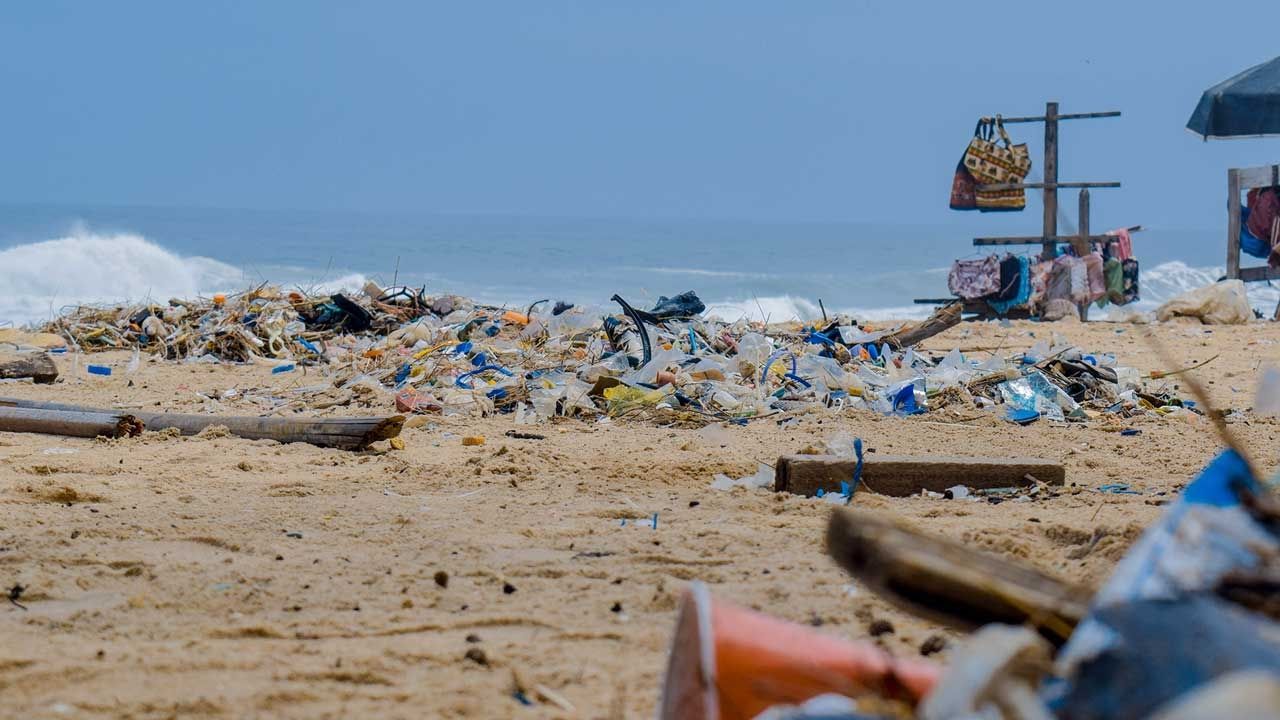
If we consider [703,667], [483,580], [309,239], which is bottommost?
[483,580]

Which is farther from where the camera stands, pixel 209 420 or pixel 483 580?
pixel 209 420

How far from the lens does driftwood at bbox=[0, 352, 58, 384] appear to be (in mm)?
9172

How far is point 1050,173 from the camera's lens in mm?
15523

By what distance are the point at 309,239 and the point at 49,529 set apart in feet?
190

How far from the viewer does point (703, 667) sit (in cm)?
181

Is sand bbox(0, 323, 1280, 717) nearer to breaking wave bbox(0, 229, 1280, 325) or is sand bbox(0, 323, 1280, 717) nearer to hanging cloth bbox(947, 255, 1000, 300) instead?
hanging cloth bbox(947, 255, 1000, 300)

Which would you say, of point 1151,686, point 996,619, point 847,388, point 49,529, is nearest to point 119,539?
point 49,529

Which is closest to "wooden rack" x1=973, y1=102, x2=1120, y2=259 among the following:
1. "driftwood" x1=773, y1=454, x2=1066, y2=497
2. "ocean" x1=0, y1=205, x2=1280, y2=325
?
"ocean" x1=0, y1=205, x2=1280, y2=325

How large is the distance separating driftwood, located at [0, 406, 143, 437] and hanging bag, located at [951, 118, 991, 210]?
11761 millimetres

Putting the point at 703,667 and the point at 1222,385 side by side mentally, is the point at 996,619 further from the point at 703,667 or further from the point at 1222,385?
the point at 1222,385

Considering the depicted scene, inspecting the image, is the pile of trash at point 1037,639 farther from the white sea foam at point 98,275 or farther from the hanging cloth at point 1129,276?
the white sea foam at point 98,275

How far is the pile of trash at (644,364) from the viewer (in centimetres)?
709

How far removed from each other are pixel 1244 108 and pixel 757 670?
9.09 meters

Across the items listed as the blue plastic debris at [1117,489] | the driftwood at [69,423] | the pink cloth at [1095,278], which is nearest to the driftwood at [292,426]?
the driftwood at [69,423]
